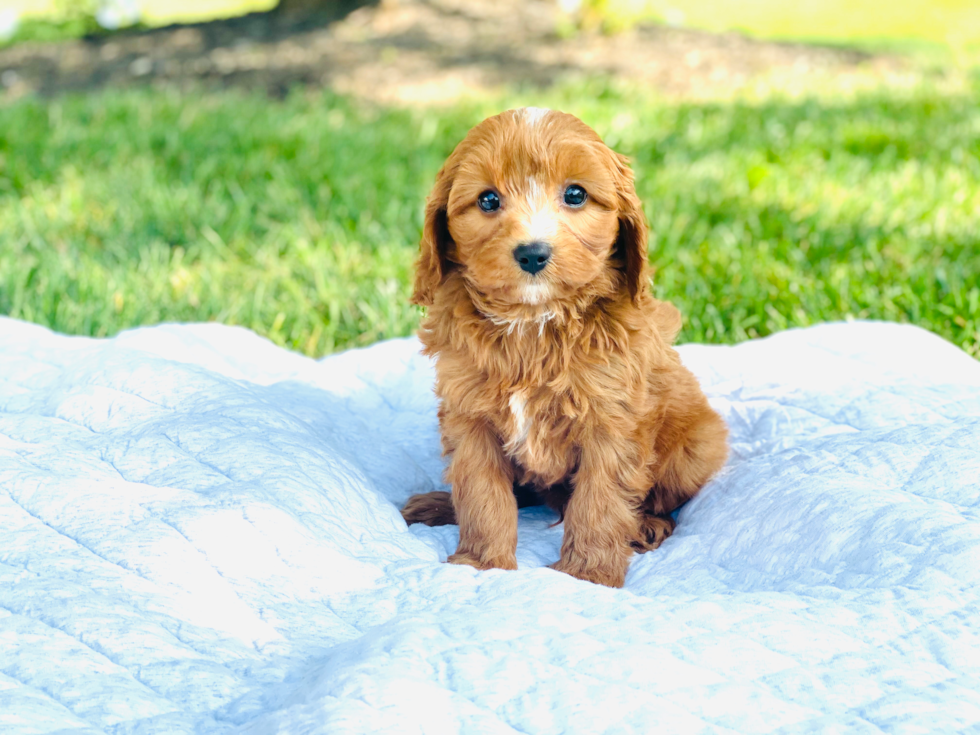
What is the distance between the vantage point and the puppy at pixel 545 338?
A: 2.67 metres

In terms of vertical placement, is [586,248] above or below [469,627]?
above

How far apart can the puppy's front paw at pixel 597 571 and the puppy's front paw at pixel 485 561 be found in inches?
5.3

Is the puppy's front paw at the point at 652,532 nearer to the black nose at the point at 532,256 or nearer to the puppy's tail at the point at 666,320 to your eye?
the puppy's tail at the point at 666,320

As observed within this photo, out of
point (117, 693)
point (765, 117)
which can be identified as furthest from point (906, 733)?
point (765, 117)

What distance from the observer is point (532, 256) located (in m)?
2.58

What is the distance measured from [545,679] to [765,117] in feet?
21.8

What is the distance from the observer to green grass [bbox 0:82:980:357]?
15.9 feet

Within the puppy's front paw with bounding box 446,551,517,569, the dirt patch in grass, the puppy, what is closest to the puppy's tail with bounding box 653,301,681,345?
the puppy

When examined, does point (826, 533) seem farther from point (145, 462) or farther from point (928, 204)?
point (928, 204)

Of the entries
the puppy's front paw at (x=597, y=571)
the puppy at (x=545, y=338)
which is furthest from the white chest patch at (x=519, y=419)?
the puppy's front paw at (x=597, y=571)

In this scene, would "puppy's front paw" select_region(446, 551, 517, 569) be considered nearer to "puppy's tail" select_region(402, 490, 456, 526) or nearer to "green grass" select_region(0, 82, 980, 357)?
"puppy's tail" select_region(402, 490, 456, 526)

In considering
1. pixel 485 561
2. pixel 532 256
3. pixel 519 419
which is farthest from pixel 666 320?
pixel 485 561

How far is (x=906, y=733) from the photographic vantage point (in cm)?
195

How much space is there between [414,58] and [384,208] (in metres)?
4.10
